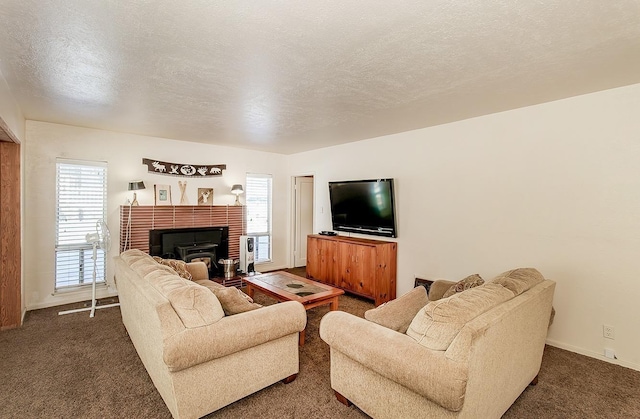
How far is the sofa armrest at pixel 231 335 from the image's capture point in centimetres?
171

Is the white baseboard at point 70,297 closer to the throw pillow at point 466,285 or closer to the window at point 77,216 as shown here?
the window at point 77,216

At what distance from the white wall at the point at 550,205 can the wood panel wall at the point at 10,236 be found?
4804 mm

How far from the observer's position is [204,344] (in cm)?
179

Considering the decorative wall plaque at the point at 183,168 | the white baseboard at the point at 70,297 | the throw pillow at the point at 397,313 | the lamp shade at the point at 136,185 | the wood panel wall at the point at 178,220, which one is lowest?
the white baseboard at the point at 70,297

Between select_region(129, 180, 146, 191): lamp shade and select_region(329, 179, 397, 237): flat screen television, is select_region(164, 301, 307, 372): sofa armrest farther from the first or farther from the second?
select_region(129, 180, 146, 191): lamp shade

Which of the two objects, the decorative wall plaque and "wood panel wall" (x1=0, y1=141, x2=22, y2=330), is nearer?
"wood panel wall" (x1=0, y1=141, x2=22, y2=330)

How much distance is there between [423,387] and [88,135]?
509cm

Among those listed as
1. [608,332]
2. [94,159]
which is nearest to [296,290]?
[608,332]

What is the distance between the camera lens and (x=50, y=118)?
148 inches

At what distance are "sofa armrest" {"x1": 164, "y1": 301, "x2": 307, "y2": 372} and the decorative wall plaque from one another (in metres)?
3.67

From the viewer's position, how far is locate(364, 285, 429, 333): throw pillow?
6.46ft

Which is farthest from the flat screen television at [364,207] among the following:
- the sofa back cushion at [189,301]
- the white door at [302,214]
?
the sofa back cushion at [189,301]

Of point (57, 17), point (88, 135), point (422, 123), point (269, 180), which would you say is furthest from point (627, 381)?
point (88, 135)

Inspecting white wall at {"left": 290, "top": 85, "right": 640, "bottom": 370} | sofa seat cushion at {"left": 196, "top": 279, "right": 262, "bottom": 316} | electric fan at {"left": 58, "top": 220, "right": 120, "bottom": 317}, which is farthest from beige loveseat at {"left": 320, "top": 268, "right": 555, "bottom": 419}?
electric fan at {"left": 58, "top": 220, "right": 120, "bottom": 317}
